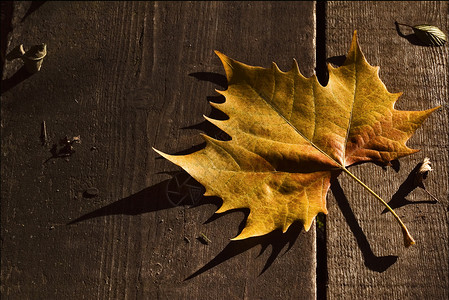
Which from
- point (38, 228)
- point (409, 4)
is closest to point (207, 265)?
point (38, 228)

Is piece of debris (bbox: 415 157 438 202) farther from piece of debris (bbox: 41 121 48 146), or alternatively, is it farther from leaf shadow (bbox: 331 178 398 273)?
piece of debris (bbox: 41 121 48 146)

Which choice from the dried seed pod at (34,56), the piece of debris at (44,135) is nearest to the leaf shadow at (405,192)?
the piece of debris at (44,135)

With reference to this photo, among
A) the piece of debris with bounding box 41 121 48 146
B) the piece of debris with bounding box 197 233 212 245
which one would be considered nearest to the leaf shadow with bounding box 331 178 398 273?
the piece of debris with bounding box 197 233 212 245

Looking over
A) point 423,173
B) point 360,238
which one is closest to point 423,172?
point 423,173

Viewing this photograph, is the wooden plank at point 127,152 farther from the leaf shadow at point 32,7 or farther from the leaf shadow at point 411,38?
the leaf shadow at point 411,38

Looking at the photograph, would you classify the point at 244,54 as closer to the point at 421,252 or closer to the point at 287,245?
the point at 287,245
